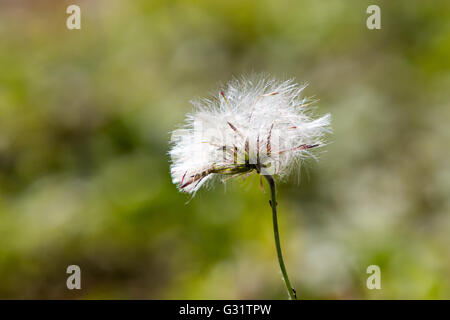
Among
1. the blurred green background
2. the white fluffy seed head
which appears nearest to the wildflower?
the white fluffy seed head

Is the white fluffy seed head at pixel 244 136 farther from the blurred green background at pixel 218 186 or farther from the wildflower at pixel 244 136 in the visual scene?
the blurred green background at pixel 218 186

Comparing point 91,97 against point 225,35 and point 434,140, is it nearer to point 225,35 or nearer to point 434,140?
point 225,35

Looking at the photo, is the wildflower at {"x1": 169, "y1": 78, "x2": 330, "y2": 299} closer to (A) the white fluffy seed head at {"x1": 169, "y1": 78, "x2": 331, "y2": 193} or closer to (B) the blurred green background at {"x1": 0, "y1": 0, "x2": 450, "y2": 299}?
(A) the white fluffy seed head at {"x1": 169, "y1": 78, "x2": 331, "y2": 193}

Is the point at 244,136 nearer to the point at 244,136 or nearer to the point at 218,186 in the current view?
the point at 244,136

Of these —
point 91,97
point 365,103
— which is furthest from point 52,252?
point 365,103

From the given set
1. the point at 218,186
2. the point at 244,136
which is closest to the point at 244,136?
the point at 244,136

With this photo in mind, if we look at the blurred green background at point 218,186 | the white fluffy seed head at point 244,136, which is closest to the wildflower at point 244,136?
the white fluffy seed head at point 244,136

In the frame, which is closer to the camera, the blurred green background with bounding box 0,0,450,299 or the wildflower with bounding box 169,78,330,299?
the wildflower with bounding box 169,78,330,299
